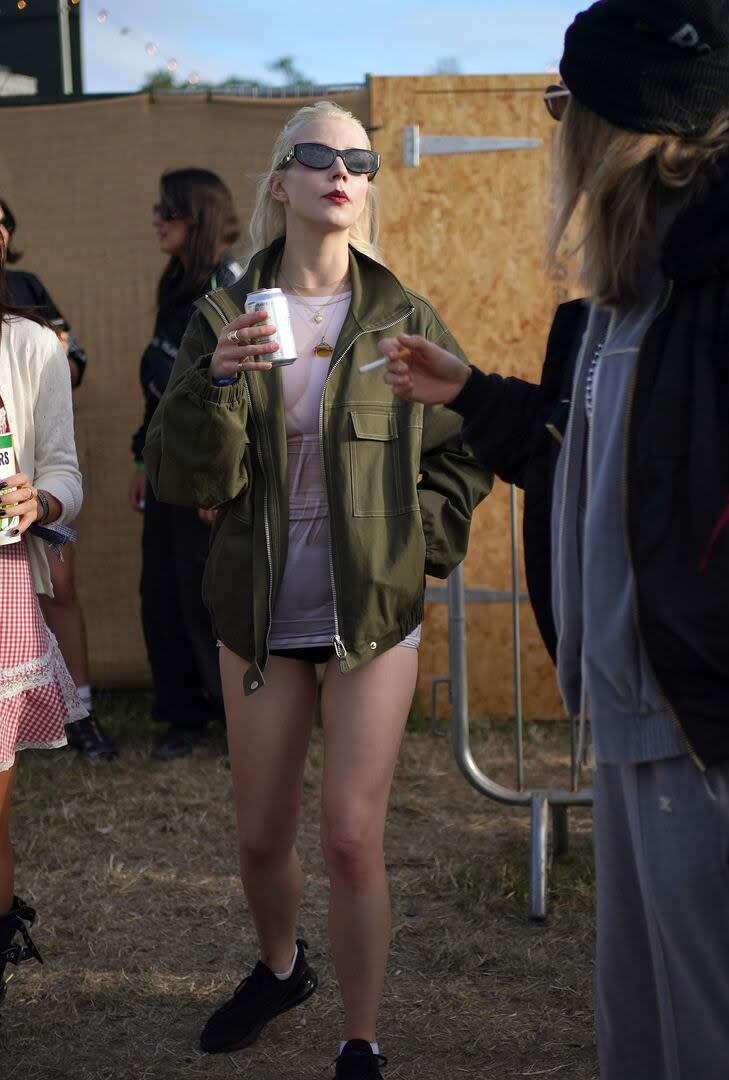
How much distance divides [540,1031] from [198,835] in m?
1.90

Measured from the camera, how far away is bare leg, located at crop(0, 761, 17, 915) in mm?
3182

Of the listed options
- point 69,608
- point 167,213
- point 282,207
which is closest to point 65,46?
point 167,213

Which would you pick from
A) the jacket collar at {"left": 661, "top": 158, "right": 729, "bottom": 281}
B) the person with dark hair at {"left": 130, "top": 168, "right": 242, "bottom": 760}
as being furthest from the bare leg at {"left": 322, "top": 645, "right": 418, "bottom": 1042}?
the person with dark hair at {"left": 130, "top": 168, "right": 242, "bottom": 760}

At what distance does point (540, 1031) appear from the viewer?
11.2ft

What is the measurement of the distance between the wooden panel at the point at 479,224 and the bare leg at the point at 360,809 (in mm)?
3402

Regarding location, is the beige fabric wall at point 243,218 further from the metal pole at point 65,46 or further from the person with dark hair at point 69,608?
the person with dark hair at point 69,608

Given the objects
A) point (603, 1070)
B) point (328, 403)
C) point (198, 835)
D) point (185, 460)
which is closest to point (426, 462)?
point (328, 403)

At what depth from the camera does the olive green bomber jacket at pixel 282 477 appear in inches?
114

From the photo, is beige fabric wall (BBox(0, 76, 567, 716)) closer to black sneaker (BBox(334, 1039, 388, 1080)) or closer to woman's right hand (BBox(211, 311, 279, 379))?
black sneaker (BBox(334, 1039, 388, 1080))

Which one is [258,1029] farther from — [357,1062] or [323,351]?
[323,351]

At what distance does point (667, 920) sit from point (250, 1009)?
1.80 metres

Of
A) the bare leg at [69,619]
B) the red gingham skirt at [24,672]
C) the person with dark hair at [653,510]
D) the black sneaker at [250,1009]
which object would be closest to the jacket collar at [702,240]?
the person with dark hair at [653,510]

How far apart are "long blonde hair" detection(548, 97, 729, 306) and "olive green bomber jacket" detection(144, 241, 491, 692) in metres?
1.08

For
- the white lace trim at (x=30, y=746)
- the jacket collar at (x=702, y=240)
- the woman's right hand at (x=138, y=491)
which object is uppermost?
the jacket collar at (x=702, y=240)
